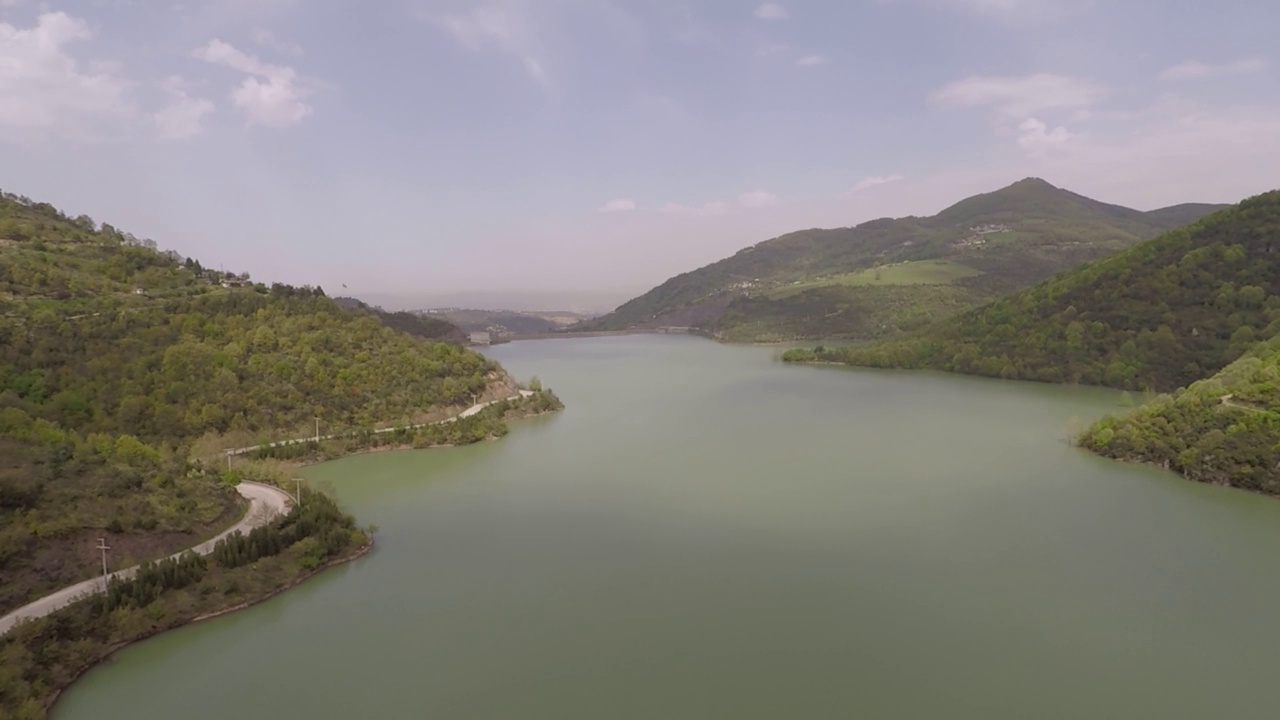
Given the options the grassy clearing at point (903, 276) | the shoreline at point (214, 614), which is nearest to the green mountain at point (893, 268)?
the grassy clearing at point (903, 276)

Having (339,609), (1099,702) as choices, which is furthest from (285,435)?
(1099,702)

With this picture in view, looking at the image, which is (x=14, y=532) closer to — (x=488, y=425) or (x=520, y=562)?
(x=520, y=562)

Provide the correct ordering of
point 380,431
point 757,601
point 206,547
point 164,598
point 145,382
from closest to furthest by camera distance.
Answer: point 164,598 → point 757,601 → point 206,547 → point 145,382 → point 380,431

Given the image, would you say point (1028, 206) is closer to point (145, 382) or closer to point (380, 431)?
point (380, 431)

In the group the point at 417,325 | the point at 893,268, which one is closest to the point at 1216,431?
the point at 417,325

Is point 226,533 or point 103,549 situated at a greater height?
point 103,549
